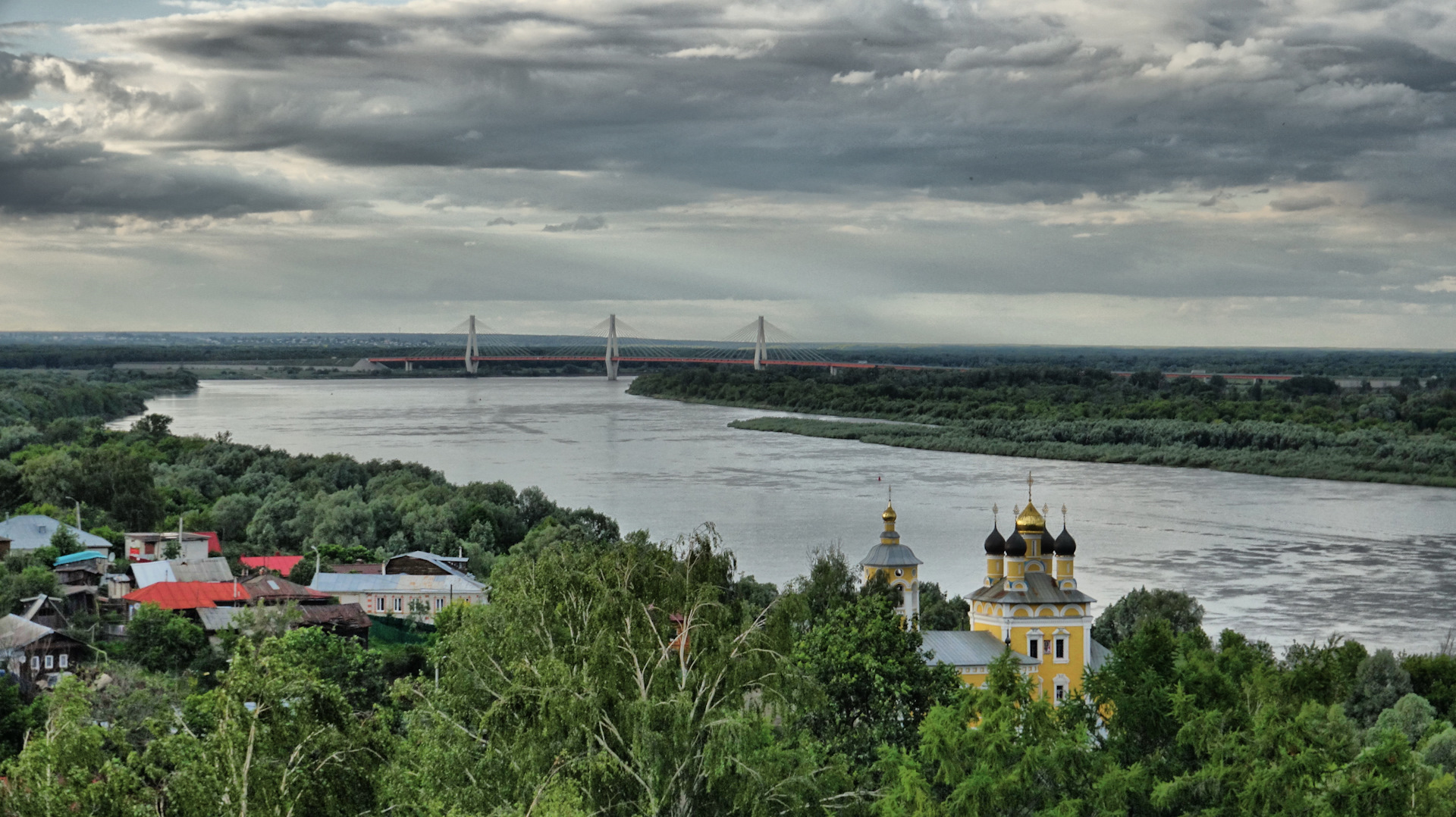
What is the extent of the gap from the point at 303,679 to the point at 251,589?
7252mm

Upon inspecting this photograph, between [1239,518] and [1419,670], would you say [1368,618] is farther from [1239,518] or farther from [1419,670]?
[1239,518]

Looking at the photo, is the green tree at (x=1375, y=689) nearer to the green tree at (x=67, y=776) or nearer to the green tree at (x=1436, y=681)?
the green tree at (x=1436, y=681)

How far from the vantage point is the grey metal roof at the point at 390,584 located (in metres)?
11.9

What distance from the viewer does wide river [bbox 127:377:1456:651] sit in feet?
42.0

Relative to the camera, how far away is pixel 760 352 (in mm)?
52188

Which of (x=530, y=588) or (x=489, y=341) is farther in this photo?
(x=489, y=341)

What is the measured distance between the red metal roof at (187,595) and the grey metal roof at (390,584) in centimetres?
121

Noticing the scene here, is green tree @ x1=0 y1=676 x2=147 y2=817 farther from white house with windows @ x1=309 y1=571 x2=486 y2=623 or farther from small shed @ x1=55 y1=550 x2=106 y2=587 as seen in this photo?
white house with windows @ x1=309 y1=571 x2=486 y2=623

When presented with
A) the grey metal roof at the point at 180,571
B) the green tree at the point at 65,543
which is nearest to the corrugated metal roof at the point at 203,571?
the grey metal roof at the point at 180,571

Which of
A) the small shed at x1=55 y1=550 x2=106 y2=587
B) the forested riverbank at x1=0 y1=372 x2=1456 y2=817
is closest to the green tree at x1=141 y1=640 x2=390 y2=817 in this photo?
the forested riverbank at x1=0 y1=372 x2=1456 y2=817

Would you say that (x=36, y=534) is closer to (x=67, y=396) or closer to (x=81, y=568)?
(x=81, y=568)

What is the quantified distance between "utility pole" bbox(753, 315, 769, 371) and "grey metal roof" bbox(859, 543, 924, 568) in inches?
1548

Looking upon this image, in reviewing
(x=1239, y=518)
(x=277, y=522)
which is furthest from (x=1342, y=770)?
(x=1239, y=518)

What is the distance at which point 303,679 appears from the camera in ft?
13.5
